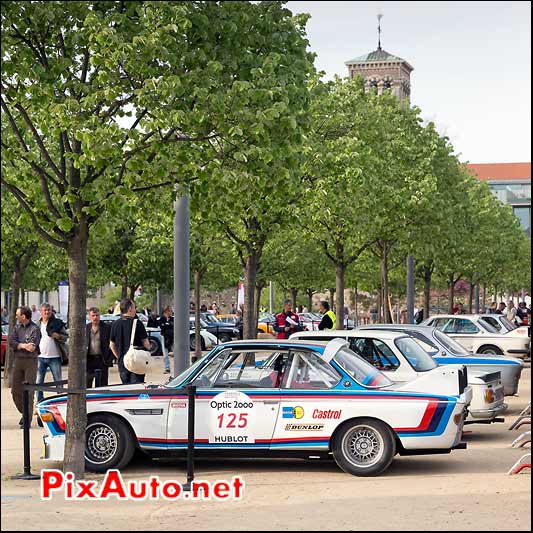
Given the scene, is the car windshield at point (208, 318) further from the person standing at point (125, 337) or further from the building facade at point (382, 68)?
the building facade at point (382, 68)

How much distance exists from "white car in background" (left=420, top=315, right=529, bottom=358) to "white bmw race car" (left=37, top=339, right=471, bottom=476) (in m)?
19.9

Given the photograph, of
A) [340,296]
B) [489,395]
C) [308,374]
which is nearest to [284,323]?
[340,296]

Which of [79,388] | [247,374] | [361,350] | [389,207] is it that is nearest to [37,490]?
[79,388]

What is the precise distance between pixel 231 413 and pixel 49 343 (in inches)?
231

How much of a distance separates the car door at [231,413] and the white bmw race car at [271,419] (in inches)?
0.4

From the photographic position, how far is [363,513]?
34.1 ft

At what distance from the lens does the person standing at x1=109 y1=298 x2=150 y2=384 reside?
57.0ft

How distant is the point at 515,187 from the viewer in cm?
16025

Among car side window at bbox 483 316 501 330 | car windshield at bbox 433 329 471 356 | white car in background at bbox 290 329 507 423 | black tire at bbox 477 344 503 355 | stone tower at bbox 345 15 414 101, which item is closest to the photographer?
white car in background at bbox 290 329 507 423

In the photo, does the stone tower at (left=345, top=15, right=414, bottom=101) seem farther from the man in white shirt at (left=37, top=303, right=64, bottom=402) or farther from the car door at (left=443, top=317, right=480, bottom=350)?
the man in white shirt at (left=37, top=303, right=64, bottom=402)

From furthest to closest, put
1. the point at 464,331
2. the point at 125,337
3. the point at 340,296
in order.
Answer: the point at 340,296 → the point at 464,331 → the point at 125,337

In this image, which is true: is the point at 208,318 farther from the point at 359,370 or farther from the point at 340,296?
the point at 359,370

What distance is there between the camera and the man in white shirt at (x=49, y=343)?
701 inches

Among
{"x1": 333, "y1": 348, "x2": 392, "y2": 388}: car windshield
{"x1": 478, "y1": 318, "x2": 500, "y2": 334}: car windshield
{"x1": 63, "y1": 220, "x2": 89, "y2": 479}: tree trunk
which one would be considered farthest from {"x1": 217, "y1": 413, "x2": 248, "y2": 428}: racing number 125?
{"x1": 478, "y1": 318, "x2": 500, "y2": 334}: car windshield
